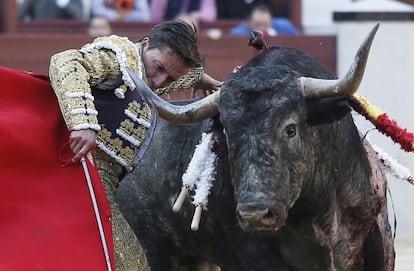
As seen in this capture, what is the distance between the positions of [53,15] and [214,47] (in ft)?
4.37

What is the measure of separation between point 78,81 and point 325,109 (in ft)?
2.53

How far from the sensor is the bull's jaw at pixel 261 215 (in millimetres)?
3750

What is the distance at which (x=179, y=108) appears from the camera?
4.20 metres

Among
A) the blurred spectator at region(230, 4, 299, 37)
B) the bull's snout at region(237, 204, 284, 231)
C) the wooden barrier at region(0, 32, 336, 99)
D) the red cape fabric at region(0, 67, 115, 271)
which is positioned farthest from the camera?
the blurred spectator at region(230, 4, 299, 37)

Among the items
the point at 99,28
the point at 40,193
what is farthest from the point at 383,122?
the point at 99,28

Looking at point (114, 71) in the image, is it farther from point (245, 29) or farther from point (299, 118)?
point (245, 29)

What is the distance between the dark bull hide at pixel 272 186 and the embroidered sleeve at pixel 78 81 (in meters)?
0.23

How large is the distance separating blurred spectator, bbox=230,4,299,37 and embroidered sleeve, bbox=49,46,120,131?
511cm

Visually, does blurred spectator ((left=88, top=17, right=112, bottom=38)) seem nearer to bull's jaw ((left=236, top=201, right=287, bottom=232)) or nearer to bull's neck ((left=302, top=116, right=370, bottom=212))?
bull's neck ((left=302, top=116, right=370, bottom=212))

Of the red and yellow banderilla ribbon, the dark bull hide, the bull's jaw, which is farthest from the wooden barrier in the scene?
the bull's jaw

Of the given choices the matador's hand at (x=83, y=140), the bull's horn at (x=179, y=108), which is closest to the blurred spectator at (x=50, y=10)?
the bull's horn at (x=179, y=108)

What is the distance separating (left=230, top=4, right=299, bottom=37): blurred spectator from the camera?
940cm

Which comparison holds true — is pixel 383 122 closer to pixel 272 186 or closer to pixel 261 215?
pixel 272 186

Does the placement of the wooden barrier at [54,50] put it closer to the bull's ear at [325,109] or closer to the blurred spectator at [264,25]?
the blurred spectator at [264,25]
